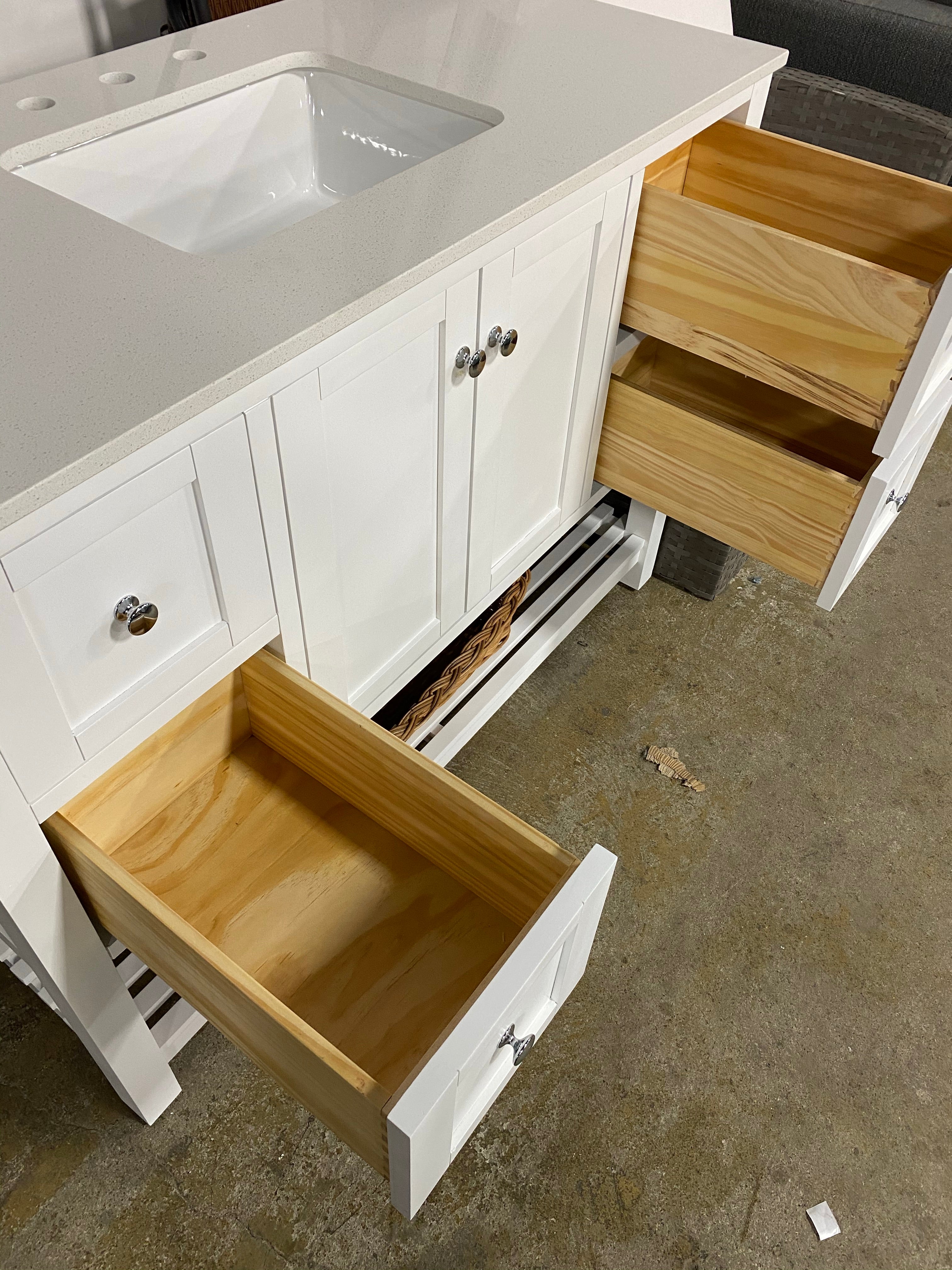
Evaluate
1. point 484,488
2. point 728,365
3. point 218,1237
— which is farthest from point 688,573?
point 218,1237

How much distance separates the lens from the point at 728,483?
136cm

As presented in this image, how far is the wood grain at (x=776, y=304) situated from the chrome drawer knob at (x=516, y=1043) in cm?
83

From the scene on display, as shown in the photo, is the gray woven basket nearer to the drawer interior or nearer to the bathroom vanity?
the bathroom vanity

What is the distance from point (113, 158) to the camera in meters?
1.04

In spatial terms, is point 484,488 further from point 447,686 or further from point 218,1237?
point 218,1237

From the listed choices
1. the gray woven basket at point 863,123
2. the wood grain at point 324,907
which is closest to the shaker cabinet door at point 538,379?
the wood grain at point 324,907

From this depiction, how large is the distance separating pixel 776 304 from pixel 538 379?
0.30 meters

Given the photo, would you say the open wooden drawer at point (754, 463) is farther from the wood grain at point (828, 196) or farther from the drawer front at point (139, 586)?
the drawer front at point (139, 586)

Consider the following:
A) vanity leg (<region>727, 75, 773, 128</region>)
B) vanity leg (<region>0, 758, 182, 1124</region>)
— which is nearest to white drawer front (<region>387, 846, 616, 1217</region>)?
vanity leg (<region>0, 758, 182, 1124</region>)

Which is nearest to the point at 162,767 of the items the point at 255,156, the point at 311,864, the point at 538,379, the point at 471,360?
the point at 311,864

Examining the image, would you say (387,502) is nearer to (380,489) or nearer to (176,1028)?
(380,489)

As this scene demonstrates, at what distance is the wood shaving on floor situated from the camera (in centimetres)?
157

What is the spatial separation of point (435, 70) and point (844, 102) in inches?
41.6

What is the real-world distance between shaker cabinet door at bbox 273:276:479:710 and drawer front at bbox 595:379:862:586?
36cm
